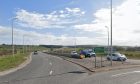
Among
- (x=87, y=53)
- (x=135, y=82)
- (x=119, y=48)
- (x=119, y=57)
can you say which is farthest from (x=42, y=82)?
(x=119, y=48)

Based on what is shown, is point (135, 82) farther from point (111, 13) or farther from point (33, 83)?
point (111, 13)

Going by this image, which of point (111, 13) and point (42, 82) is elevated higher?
point (111, 13)

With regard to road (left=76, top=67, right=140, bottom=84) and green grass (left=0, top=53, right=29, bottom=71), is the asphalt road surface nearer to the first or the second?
road (left=76, top=67, right=140, bottom=84)

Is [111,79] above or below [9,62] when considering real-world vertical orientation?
above

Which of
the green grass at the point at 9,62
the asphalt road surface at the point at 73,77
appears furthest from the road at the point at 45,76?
the green grass at the point at 9,62

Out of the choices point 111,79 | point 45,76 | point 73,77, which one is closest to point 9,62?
point 45,76

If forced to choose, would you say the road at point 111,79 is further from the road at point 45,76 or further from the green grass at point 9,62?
the green grass at point 9,62

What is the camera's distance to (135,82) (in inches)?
737

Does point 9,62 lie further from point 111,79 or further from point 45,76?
point 111,79

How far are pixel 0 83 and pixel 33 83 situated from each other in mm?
2322

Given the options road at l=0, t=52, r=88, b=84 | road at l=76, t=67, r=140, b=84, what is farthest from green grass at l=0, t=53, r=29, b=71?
road at l=76, t=67, r=140, b=84

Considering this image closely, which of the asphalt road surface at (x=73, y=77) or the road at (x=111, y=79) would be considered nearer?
the road at (x=111, y=79)

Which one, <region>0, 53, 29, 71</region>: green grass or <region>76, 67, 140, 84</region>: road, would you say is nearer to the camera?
<region>76, 67, 140, 84</region>: road

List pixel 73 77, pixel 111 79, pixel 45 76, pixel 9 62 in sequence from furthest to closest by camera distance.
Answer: pixel 9 62
pixel 45 76
pixel 73 77
pixel 111 79
